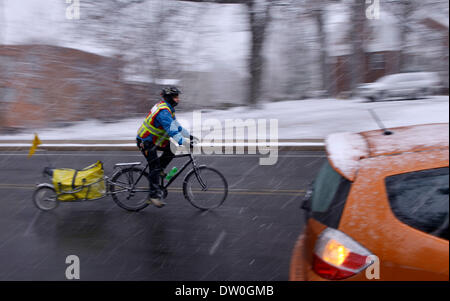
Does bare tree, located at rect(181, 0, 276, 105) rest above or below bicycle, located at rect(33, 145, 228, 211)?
above

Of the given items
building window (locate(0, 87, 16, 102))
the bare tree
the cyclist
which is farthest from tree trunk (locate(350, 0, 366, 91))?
building window (locate(0, 87, 16, 102))

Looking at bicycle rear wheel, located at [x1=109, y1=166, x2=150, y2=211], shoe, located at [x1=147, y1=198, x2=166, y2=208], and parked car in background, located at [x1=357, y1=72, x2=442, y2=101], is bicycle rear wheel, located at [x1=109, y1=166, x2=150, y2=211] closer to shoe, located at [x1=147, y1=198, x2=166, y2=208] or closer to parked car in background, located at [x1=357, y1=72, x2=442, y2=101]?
shoe, located at [x1=147, y1=198, x2=166, y2=208]

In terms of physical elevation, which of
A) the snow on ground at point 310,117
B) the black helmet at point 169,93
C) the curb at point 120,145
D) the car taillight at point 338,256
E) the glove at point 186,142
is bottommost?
the car taillight at point 338,256

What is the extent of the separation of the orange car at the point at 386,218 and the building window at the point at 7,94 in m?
24.5

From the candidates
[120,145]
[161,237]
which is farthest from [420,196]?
[120,145]

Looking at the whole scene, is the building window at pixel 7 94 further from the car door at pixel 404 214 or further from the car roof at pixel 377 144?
the car door at pixel 404 214

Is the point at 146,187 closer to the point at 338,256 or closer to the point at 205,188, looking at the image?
the point at 205,188

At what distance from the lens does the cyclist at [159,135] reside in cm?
628

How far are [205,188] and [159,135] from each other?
1.06m

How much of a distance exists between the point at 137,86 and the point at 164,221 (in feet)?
60.2

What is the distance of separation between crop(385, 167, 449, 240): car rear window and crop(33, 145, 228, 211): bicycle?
14.5 feet

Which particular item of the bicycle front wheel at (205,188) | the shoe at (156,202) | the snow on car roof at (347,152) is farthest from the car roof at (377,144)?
the shoe at (156,202)

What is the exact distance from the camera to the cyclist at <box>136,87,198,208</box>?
6277mm

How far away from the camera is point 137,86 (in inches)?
939
